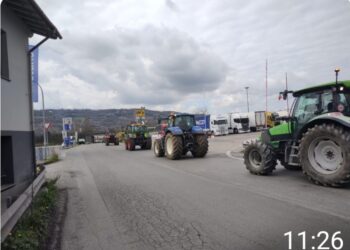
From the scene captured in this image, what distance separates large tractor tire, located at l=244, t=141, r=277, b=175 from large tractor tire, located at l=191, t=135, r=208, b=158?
25.9 feet

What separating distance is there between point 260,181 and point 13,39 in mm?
7496

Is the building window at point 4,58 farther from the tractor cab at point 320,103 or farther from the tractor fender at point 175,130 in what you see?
the tractor fender at point 175,130

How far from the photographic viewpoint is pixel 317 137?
989 centimetres

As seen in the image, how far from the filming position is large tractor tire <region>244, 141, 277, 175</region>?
11828 millimetres

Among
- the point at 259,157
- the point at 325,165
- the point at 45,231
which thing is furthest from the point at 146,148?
the point at 45,231

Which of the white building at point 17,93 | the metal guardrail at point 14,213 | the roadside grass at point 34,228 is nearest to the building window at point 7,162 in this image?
the white building at point 17,93

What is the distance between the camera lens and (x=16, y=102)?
10.1 metres

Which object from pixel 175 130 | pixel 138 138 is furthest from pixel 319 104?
pixel 138 138

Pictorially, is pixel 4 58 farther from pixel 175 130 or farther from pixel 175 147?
pixel 175 130

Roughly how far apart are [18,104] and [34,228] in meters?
4.86

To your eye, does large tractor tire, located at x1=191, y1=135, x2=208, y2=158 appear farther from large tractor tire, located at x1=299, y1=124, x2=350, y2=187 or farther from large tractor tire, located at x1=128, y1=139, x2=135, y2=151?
large tractor tire, located at x1=128, y1=139, x2=135, y2=151

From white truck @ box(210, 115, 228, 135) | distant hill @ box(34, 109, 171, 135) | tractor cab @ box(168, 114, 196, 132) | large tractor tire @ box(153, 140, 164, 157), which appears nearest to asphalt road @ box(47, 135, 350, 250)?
tractor cab @ box(168, 114, 196, 132)

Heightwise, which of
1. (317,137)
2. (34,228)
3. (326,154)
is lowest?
(34,228)

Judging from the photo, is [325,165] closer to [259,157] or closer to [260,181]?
[260,181]
